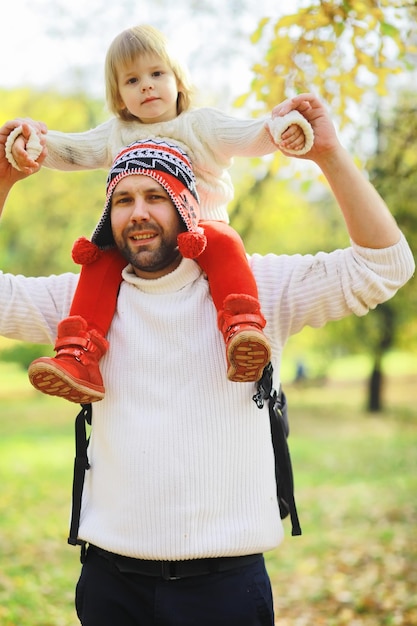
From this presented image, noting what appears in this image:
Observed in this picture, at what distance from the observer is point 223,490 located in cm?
202

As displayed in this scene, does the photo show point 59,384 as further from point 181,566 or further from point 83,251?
point 181,566

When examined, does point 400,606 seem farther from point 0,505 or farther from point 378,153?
point 0,505

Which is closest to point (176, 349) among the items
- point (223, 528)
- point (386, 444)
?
point (223, 528)

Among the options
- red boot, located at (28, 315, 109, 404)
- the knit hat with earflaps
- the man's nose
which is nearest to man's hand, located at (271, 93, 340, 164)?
the knit hat with earflaps

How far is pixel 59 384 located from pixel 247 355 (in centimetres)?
51

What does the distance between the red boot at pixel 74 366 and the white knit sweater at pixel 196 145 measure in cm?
55

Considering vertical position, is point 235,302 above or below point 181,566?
above

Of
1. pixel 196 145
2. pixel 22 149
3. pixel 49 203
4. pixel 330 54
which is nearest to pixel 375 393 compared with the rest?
pixel 49 203

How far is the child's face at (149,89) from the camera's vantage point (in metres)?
2.34

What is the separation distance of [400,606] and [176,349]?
3794mm

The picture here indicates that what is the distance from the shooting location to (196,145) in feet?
7.52

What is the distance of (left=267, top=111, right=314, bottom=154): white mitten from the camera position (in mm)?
1943

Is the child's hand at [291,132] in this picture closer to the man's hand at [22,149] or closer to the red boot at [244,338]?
the red boot at [244,338]

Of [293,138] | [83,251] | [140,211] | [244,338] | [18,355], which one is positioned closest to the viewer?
[244,338]
